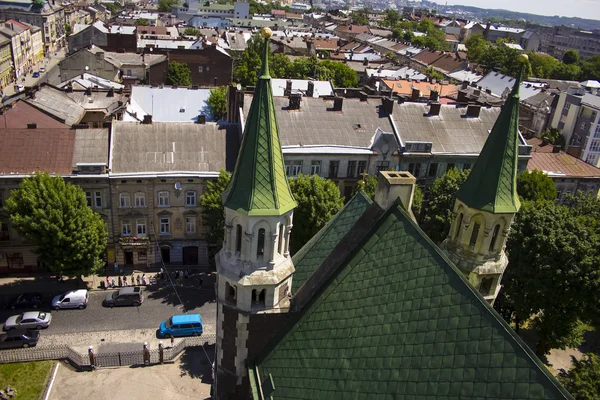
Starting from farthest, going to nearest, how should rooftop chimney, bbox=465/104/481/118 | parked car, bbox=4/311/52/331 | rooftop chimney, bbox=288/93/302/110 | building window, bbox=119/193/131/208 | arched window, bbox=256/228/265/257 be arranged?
1. rooftop chimney, bbox=465/104/481/118
2. rooftop chimney, bbox=288/93/302/110
3. building window, bbox=119/193/131/208
4. parked car, bbox=4/311/52/331
5. arched window, bbox=256/228/265/257

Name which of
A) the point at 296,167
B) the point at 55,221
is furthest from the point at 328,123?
the point at 55,221

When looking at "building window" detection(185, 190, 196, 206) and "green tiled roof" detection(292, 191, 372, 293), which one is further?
"building window" detection(185, 190, 196, 206)

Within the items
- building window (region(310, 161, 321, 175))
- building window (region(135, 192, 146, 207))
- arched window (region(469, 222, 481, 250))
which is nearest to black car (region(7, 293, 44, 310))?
building window (region(135, 192, 146, 207))

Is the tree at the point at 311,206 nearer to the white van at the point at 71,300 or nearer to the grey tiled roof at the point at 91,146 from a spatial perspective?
the grey tiled roof at the point at 91,146

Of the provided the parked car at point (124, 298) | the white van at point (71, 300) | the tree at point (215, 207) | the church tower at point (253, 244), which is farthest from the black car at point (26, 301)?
the church tower at point (253, 244)

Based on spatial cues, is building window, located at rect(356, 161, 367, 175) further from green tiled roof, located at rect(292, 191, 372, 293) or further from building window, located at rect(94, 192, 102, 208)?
green tiled roof, located at rect(292, 191, 372, 293)

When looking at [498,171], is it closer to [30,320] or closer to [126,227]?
[30,320]
